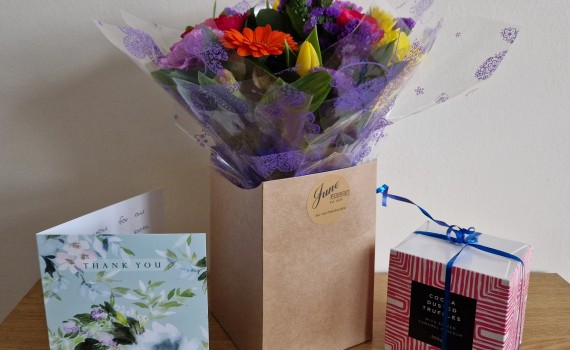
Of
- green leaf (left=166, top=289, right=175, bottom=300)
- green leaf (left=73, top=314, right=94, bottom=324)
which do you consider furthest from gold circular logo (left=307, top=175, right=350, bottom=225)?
green leaf (left=73, top=314, right=94, bottom=324)

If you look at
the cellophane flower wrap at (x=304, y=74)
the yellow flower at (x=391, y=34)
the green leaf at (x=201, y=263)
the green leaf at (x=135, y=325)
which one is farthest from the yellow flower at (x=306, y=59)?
the green leaf at (x=135, y=325)

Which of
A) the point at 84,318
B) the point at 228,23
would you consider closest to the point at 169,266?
the point at 84,318

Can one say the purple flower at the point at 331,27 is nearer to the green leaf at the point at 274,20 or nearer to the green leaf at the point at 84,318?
the green leaf at the point at 274,20

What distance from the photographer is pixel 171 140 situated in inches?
37.4

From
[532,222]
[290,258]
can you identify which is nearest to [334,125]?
[290,258]

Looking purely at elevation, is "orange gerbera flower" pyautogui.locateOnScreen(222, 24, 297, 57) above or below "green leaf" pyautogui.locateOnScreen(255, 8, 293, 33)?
below

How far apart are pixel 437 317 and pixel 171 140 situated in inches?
22.8

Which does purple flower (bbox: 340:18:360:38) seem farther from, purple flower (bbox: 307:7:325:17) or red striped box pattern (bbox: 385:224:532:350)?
red striped box pattern (bbox: 385:224:532:350)

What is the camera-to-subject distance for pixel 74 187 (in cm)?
96

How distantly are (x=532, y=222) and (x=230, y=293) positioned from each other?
0.68 meters

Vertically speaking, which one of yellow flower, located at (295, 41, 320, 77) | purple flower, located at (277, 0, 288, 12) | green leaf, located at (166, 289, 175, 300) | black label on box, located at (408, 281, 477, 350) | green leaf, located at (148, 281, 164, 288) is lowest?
black label on box, located at (408, 281, 477, 350)

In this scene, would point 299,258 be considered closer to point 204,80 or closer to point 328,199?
point 328,199

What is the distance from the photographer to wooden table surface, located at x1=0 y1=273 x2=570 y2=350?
781 millimetres

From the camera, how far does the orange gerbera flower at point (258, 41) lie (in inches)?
24.2
